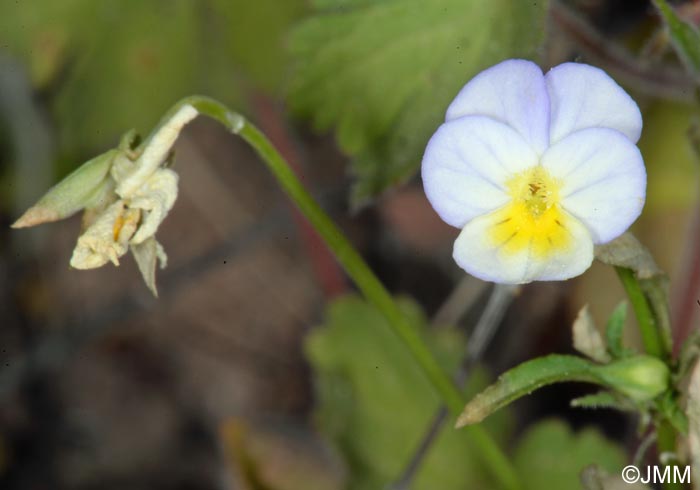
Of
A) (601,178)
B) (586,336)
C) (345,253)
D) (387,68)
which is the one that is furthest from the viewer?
(387,68)

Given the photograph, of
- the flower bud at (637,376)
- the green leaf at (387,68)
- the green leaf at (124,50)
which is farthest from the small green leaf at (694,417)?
the green leaf at (124,50)

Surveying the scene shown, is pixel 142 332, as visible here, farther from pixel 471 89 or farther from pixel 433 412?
pixel 471 89

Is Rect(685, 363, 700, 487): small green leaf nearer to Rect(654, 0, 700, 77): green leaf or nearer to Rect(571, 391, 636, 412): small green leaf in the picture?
Rect(571, 391, 636, 412): small green leaf

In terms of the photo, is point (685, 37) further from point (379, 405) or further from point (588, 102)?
point (379, 405)

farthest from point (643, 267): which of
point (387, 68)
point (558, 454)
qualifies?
point (558, 454)

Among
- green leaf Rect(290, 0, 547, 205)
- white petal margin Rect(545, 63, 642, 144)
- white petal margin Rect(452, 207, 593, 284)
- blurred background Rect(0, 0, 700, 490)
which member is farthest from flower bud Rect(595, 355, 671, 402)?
green leaf Rect(290, 0, 547, 205)

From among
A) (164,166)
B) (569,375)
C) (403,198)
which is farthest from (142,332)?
(569,375)
